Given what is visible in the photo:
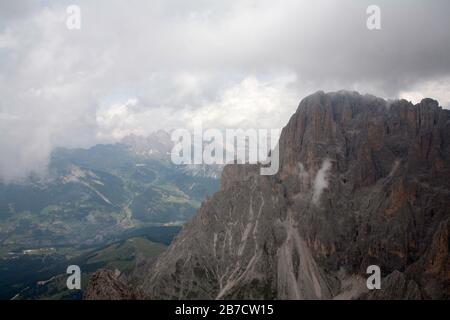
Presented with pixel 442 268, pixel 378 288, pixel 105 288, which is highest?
pixel 105 288
